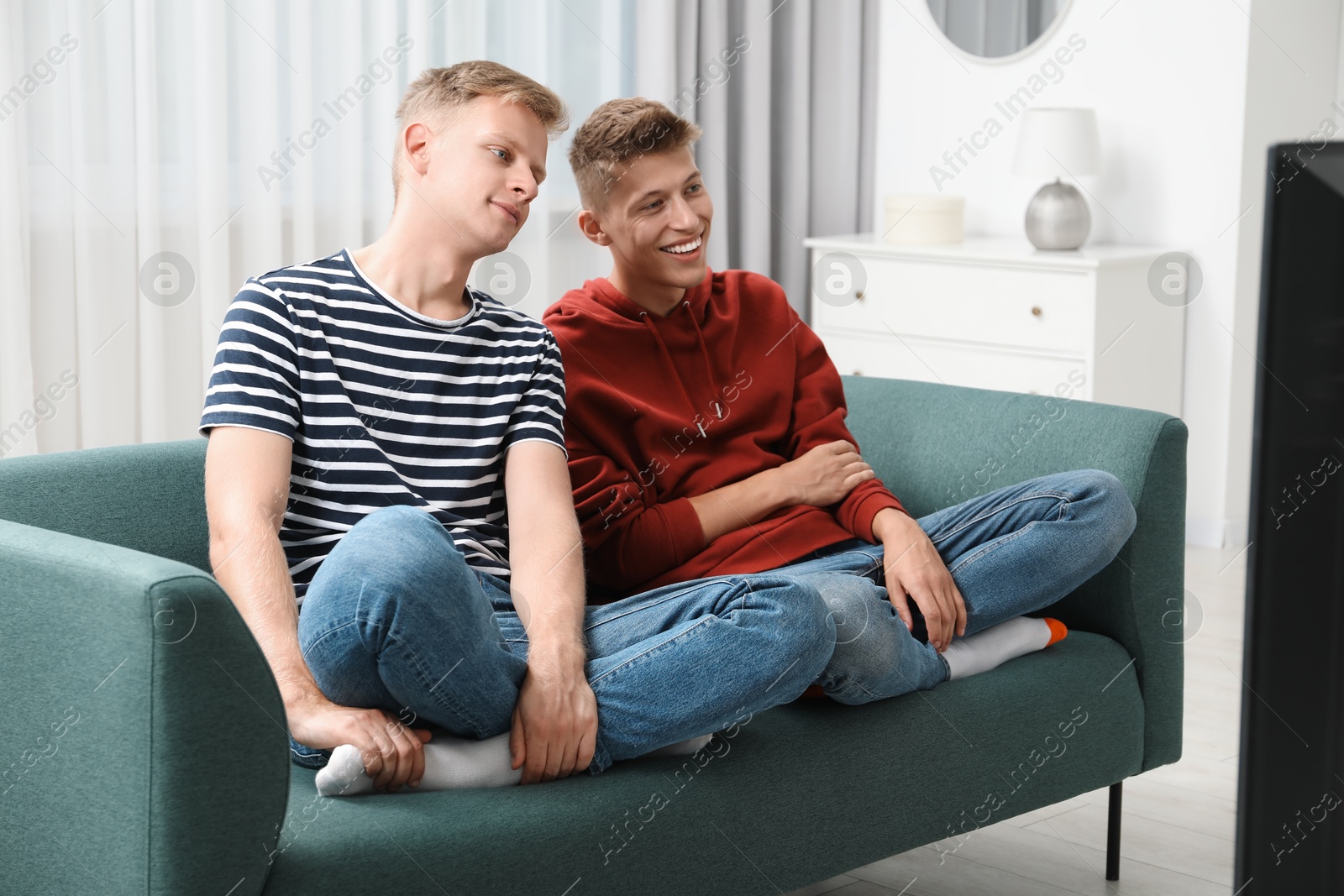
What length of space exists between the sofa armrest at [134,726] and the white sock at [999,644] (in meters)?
0.78

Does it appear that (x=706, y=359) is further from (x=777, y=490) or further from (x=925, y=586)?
(x=925, y=586)

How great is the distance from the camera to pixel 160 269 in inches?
110

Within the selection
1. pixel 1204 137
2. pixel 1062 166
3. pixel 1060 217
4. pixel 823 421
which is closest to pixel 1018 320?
pixel 1060 217

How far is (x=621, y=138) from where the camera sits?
172 centimetres

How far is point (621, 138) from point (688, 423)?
0.38 m

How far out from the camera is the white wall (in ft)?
11.2

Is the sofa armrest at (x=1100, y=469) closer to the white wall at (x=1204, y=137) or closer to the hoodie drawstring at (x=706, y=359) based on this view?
the hoodie drawstring at (x=706, y=359)

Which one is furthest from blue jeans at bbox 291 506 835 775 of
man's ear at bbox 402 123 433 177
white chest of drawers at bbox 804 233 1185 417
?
white chest of drawers at bbox 804 233 1185 417

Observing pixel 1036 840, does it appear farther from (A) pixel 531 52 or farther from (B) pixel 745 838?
(A) pixel 531 52

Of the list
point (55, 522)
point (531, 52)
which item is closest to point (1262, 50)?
point (531, 52)

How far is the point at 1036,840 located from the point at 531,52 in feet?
7.86

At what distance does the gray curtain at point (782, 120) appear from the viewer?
3.89 metres

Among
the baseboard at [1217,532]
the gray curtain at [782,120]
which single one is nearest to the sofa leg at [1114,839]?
the baseboard at [1217,532]

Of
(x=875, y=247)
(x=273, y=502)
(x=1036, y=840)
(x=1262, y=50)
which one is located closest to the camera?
(x=273, y=502)
